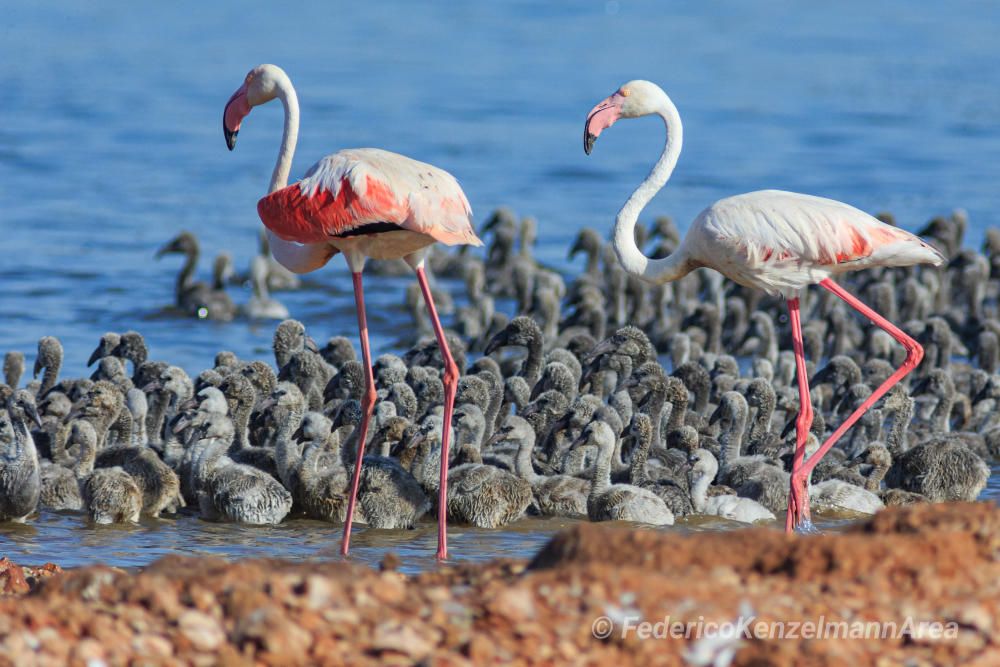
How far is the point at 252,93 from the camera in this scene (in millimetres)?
9664

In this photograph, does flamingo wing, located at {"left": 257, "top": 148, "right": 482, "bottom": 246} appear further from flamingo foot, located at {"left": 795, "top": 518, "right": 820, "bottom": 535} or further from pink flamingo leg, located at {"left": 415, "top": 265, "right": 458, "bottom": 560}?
flamingo foot, located at {"left": 795, "top": 518, "right": 820, "bottom": 535}

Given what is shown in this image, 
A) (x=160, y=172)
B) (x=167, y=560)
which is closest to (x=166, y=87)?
(x=160, y=172)

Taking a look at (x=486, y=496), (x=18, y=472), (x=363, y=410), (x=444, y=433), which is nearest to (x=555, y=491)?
(x=486, y=496)

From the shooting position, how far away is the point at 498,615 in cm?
496

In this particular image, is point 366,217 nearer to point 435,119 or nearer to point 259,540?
point 259,540

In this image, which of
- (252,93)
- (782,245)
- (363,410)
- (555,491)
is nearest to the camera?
(782,245)

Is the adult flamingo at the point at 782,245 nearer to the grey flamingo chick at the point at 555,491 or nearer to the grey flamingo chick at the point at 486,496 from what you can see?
the grey flamingo chick at the point at 555,491

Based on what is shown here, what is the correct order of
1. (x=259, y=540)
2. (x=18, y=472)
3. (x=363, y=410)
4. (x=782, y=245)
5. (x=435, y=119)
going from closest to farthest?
(x=782, y=245), (x=259, y=540), (x=18, y=472), (x=363, y=410), (x=435, y=119)

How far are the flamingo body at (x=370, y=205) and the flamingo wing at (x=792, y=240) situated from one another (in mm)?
1256

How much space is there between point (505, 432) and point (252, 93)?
8.13 ft

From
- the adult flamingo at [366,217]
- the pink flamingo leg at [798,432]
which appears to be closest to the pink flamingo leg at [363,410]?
the adult flamingo at [366,217]

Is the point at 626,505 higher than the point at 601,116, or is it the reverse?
the point at 601,116

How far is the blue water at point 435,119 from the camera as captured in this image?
18156 mm

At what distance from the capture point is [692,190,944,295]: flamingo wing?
28.9 feet
